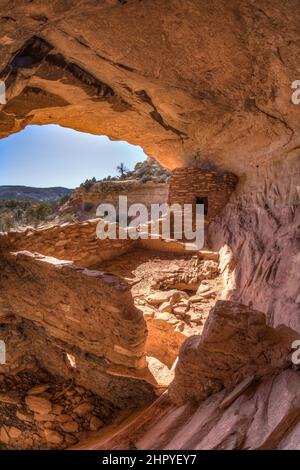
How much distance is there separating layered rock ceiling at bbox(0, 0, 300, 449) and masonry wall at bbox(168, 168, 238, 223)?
0.95 metres

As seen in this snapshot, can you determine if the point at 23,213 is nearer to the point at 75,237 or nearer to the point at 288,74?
the point at 75,237

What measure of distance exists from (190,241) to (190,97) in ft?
10.7

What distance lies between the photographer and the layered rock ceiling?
1856mm

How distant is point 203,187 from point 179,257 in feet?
6.91

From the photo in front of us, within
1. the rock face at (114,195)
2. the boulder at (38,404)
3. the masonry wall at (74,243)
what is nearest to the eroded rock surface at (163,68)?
the masonry wall at (74,243)

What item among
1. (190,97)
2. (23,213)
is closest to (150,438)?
(190,97)

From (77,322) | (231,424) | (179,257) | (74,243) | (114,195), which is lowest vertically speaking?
(231,424)

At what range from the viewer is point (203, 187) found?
23.2 feet

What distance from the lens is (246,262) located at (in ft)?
14.7
